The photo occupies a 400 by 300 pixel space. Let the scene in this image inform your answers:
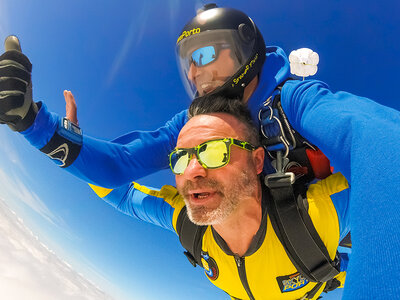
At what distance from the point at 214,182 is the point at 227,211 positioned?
16cm

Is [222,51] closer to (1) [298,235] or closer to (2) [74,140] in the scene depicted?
(2) [74,140]

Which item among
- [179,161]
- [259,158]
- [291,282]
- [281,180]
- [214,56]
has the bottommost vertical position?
[291,282]

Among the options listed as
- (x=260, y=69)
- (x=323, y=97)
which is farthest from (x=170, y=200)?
(x=323, y=97)

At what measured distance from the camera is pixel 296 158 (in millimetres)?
1261

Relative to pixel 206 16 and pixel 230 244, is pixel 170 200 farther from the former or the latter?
pixel 206 16

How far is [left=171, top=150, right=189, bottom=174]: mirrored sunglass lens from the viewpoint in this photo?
1212 mm

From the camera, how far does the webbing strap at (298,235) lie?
3.73 feet

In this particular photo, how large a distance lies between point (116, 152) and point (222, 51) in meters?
0.89

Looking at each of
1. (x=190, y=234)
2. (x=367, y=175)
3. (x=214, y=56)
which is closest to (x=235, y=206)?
(x=190, y=234)

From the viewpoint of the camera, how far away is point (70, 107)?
55.6 inches

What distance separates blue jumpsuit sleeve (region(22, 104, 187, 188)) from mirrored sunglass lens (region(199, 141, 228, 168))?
46cm

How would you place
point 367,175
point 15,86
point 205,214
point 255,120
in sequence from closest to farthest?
point 367,175, point 15,86, point 205,214, point 255,120

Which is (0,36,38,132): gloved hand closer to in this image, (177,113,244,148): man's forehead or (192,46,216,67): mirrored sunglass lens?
(177,113,244,148): man's forehead

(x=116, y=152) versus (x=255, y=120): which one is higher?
Result: (x=255, y=120)
